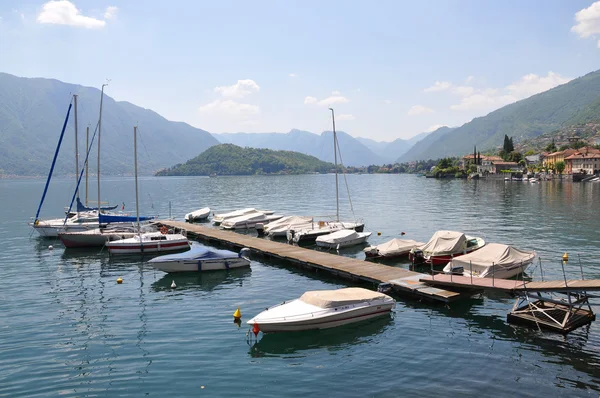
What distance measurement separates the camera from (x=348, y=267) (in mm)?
35938

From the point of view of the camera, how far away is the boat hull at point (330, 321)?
2330 cm

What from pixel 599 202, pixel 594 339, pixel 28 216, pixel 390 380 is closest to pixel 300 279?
pixel 390 380

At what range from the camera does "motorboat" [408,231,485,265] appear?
128 ft

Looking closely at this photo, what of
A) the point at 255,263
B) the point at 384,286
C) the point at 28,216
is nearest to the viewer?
the point at 384,286

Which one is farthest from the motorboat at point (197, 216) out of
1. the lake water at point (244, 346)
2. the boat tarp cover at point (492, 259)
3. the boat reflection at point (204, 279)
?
the boat tarp cover at point (492, 259)

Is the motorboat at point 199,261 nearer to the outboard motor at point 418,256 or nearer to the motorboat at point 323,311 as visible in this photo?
the motorboat at point 323,311

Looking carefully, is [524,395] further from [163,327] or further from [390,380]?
[163,327]

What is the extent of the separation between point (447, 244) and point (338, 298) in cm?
1848

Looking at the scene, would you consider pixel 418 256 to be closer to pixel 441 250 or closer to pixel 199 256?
pixel 441 250

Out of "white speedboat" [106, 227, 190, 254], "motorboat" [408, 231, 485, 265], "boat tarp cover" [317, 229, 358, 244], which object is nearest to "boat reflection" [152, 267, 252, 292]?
"white speedboat" [106, 227, 190, 254]

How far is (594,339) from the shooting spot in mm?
22266

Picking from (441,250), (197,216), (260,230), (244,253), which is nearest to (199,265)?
(244,253)

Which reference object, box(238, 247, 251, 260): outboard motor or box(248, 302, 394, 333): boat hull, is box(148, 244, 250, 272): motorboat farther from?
box(248, 302, 394, 333): boat hull

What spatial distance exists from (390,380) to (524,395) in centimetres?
519
